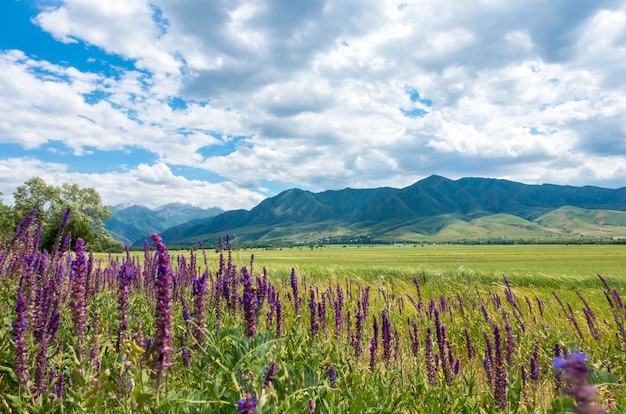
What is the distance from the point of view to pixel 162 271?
2.33 meters

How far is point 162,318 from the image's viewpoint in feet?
7.64

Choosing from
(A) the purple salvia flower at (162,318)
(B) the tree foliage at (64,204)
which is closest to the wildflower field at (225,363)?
(A) the purple salvia flower at (162,318)

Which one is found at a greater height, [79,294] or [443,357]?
[79,294]

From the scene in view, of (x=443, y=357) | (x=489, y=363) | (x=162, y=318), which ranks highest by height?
(x=162, y=318)

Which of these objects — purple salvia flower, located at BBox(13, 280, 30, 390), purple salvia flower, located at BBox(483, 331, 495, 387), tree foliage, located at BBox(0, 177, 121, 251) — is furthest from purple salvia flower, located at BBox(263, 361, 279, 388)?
tree foliage, located at BBox(0, 177, 121, 251)

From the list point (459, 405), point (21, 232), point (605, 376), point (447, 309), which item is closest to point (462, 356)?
point (447, 309)

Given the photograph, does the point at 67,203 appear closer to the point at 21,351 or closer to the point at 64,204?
the point at 64,204

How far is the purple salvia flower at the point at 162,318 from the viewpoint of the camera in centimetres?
225

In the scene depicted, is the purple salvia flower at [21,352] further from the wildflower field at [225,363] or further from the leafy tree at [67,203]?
the leafy tree at [67,203]

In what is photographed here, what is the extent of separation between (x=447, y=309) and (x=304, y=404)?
859 cm

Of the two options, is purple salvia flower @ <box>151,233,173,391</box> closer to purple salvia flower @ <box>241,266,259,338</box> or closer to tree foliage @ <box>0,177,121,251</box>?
purple salvia flower @ <box>241,266,259,338</box>

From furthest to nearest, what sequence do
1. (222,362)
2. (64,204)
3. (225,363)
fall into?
(64,204), (222,362), (225,363)

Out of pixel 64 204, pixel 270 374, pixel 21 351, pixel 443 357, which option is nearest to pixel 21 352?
pixel 21 351

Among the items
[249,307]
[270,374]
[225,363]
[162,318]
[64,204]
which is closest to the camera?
[162,318]
